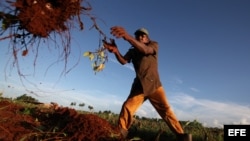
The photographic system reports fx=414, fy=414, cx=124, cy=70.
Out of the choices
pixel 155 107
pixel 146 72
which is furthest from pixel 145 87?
pixel 155 107

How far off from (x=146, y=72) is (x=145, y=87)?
29cm

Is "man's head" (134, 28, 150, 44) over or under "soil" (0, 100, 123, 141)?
over

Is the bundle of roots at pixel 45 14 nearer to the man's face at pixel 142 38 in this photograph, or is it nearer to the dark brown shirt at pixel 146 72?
the man's face at pixel 142 38

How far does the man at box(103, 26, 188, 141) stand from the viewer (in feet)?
23.1

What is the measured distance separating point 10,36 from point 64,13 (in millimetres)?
960

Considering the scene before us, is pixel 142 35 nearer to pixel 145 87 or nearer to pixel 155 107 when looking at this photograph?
pixel 145 87

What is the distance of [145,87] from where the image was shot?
7.09 metres

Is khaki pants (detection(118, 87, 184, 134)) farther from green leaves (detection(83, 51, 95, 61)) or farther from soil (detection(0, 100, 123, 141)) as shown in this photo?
green leaves (detection(83, 51, 95, 61))

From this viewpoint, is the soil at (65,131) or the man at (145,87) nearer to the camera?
the soil at (65,131)

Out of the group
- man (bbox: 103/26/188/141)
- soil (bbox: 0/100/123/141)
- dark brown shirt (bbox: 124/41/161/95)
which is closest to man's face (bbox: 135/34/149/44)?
man (bbox: 103/26/188/141)

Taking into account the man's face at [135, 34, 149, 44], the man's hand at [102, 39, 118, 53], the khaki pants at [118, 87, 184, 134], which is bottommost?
the khaki pants at [118, 87, 184, 134]

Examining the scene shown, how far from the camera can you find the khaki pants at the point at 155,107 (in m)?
7.01

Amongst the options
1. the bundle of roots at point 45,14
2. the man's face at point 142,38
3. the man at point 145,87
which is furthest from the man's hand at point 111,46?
the bundle of roots at point 45,14

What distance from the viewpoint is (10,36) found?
675cm
